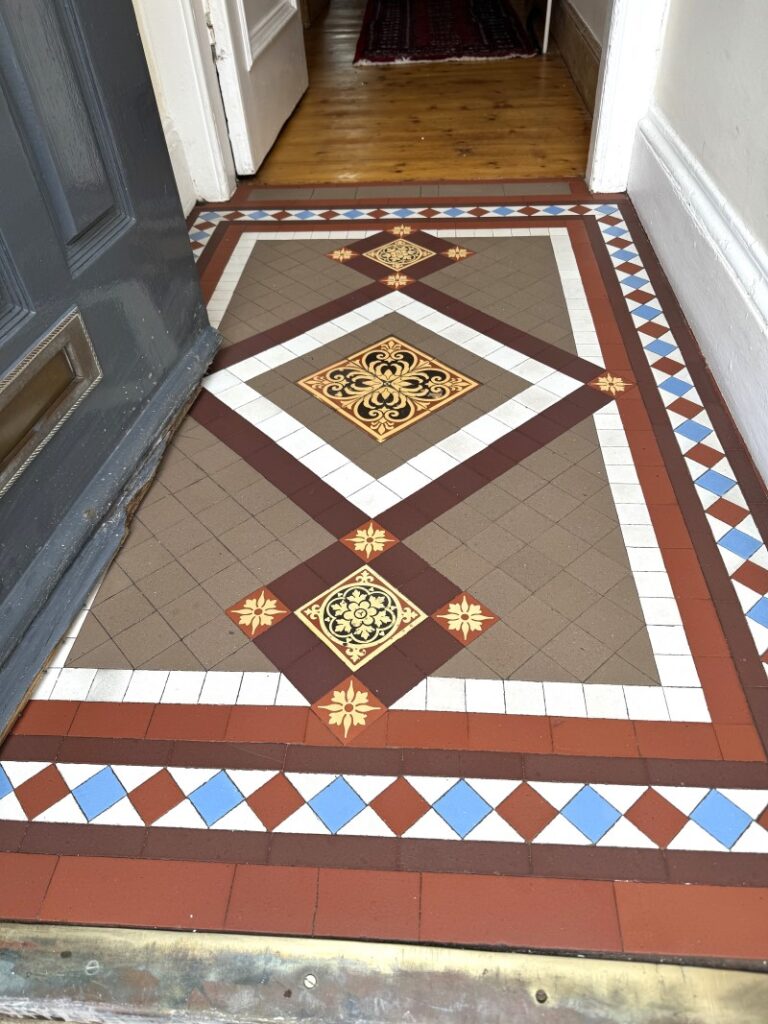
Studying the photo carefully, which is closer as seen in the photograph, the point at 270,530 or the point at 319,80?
the point at 270,530

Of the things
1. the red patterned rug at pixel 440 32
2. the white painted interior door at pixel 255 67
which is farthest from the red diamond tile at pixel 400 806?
the red patterned rug at pixel 440 32

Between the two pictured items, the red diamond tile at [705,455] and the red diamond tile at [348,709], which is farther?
the red diamond tile at [705,455]

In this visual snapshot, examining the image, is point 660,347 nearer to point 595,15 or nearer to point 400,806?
point 400,806

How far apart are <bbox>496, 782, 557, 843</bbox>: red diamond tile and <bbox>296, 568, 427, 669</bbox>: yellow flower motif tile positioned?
520 millimetres

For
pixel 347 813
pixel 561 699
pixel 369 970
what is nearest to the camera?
pixel 369 970

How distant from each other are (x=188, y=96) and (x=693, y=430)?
3.16 metres

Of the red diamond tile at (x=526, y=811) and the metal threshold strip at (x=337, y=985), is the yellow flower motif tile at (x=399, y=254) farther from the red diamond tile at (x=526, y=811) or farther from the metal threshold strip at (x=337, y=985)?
the metal threshold strip at (x=337, y=985)

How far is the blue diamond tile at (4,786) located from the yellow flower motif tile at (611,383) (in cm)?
233

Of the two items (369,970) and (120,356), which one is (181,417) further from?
(369,970)

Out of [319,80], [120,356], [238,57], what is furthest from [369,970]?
[319,80]

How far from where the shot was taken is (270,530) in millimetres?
2447

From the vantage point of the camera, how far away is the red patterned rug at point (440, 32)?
6.76 meters

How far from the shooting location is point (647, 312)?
3.33 metres

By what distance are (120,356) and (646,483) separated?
1.77 metres
